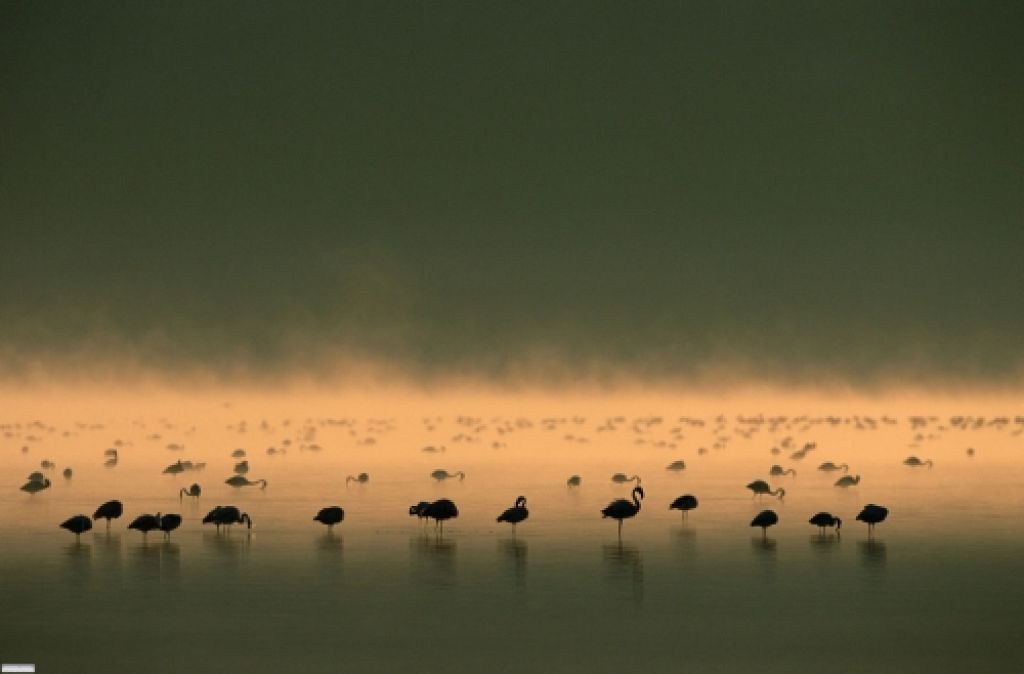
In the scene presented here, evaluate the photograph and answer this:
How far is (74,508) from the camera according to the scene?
3744cm

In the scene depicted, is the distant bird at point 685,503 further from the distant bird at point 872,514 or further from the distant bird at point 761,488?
the distant bird at point 761,488

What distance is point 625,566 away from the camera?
28.0m

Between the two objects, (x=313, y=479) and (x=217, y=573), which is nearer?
(x=217, y=573)

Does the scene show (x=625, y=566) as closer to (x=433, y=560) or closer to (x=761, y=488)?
(x=433, y=560)

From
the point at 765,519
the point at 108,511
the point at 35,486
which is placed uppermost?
the point at 35,486

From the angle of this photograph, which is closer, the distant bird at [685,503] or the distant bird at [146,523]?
the distant bird at [146,523]

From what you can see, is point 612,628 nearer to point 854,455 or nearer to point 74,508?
point 74,508

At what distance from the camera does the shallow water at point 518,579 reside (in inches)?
828

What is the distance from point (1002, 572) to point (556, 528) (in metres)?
8.83

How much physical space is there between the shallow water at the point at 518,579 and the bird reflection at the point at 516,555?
0.20 ft

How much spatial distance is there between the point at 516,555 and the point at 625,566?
2.10 meters

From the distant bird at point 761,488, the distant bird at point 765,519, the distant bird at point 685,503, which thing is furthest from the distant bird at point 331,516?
the distant bird at point 761,488

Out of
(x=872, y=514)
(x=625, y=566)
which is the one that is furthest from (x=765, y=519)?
(x=625, y=566)

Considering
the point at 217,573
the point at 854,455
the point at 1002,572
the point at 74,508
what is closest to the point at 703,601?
the point at 1002,572
